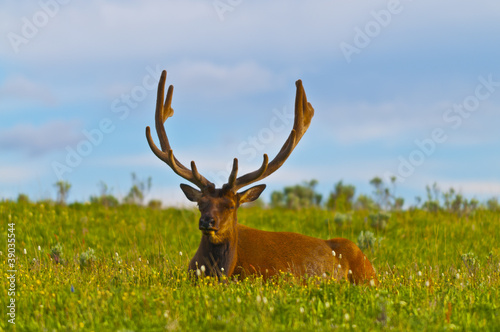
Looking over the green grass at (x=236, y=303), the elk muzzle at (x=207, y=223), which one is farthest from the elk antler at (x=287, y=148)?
the green grass at (x=236, y=303)

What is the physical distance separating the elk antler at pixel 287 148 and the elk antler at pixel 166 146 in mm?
421

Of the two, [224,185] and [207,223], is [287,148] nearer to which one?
[224,185]

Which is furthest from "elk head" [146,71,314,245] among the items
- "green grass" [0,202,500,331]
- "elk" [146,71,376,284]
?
"green grass" [0,202,500,331]

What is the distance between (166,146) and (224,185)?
1.63 m

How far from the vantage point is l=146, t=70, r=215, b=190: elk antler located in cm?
782

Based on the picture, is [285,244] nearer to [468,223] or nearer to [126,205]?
[468,223]

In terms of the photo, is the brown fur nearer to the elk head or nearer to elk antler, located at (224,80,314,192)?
the elk head

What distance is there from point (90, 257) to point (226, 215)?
11.6 feet

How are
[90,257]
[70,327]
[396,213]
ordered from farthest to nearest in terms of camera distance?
1. [396,213]
2. [90,257]
3. [70,327]

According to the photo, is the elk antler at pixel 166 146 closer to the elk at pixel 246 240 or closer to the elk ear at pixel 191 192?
the elk at pixel 246 240

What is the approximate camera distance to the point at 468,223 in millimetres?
14859

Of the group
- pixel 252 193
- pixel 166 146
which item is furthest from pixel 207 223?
pixel 166 146

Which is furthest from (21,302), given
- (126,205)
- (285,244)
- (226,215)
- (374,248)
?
(126,205)

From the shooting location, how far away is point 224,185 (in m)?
7.59
